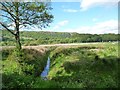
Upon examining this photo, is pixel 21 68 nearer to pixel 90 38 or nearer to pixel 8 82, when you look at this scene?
pixel 8 82

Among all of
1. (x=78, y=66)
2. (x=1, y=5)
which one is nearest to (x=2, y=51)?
(x=1, y=5)

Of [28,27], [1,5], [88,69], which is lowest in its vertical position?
[88,69]

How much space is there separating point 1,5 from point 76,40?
77092mm

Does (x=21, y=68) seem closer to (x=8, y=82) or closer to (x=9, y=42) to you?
(x=8, y=82)

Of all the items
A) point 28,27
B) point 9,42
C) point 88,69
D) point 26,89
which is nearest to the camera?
point 26,89

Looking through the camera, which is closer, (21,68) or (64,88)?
(64,88)

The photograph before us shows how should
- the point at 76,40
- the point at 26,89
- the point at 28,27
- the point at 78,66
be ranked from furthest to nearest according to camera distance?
the point at 76,40 < the point at 28,27 < the point at 78,66 < the point at 26,89

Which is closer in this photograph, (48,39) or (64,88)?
(64,88)

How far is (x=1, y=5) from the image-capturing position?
1062 inches

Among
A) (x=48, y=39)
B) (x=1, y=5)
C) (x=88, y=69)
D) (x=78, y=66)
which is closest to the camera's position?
(x=88, y=69)

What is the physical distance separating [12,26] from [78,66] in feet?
29.2

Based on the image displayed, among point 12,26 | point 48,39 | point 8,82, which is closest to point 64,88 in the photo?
point 8,82

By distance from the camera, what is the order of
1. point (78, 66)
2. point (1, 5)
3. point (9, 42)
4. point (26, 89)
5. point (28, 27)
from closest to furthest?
point (26, 89)
point (78, 66)
point (1, 5)
point (28, 27)
point (9, 42)

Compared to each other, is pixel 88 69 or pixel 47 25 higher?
pixel 47 25
